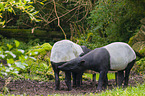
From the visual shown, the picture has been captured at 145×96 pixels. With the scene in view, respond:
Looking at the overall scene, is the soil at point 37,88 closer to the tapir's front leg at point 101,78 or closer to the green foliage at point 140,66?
the tapir's front leg at point 101,78

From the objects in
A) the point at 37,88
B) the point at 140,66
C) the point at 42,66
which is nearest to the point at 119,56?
the point at 37,88

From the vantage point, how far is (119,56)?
7387mm

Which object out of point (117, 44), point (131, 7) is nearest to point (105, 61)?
point (117, 44)

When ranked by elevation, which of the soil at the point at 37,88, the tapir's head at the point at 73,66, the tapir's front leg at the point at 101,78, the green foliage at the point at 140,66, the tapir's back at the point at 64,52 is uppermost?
the tapir's back at the point at 64,52

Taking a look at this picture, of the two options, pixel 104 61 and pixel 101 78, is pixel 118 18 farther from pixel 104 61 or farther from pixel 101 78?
pixel 101 78

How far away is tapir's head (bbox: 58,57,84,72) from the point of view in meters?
6.99

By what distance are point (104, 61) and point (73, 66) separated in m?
1.01

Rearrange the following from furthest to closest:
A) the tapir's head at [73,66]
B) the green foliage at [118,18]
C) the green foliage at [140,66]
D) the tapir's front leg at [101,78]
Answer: the green foliage at [118,18]
the green foliage at [140,66]
the tapir's front leg at [101,78]
the tapir's head at [73,66]

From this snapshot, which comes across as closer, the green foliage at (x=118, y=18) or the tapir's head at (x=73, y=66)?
the tapir's head at (x=73, y=66)

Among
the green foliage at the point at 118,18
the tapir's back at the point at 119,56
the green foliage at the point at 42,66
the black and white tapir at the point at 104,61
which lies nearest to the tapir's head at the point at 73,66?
the black and white tapir at the point at 104,61

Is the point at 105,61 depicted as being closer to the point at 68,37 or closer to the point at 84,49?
the point at 84,49

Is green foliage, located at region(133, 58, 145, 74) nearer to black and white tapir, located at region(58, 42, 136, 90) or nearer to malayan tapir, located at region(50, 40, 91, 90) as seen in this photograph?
black and white tapir, located at region(58, 42, 136, 90)

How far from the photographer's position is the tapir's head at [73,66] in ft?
22.9

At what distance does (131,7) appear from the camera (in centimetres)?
1309
